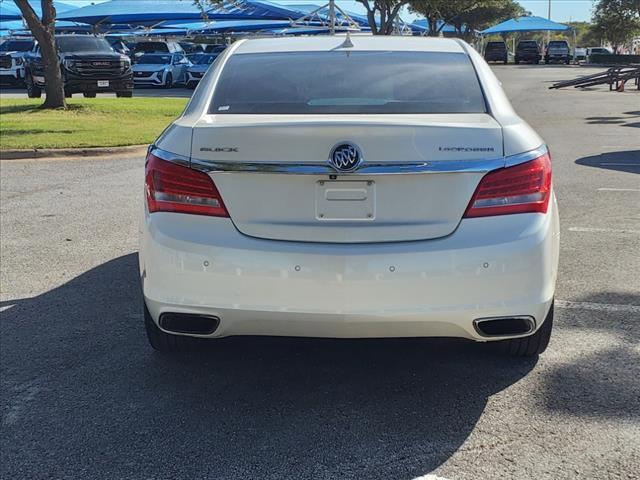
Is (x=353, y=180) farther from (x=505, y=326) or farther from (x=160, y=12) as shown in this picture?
(x=160, y=12)

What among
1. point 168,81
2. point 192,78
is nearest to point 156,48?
point 168,81

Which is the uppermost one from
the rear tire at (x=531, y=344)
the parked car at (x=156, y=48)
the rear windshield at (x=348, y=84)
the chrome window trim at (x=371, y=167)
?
the parked car at (x=156, y=48)

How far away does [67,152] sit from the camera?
1226 cm

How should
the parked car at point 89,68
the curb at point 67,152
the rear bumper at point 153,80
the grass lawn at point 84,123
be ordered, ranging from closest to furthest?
the curb at point 67,152, the grass lawn at point 84,123, the parked car at point 89,68, the rear bumper at point 153,80

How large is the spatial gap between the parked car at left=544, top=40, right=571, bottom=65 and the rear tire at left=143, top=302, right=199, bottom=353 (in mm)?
60620

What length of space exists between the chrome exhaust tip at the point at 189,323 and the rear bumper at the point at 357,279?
38 mm

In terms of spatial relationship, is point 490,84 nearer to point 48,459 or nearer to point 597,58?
point 48,459

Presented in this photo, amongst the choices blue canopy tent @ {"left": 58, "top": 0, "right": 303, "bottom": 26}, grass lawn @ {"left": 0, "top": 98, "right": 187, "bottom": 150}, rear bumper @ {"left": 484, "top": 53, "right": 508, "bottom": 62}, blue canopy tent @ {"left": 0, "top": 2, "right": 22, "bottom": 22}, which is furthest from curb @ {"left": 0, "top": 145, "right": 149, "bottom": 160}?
rear bumper @ {"left": 484, "top": 53, "right": 508, "bottom": 62}

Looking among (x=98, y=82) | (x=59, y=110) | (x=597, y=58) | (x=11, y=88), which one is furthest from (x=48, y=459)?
(x=597, y=58)

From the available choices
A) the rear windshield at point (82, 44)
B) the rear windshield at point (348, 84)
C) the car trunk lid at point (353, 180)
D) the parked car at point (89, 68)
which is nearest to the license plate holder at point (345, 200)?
the car trunk lid at point (353, 180)

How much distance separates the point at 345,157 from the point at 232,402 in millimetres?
1284

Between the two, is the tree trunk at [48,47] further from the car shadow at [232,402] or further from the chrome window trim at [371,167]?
the chrome window trim at [371,167]

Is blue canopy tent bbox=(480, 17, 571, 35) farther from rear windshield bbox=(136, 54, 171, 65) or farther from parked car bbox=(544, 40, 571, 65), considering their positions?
rear windshield bbox=(136, 54, 171, 65)

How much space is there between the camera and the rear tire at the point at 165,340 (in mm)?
4157
